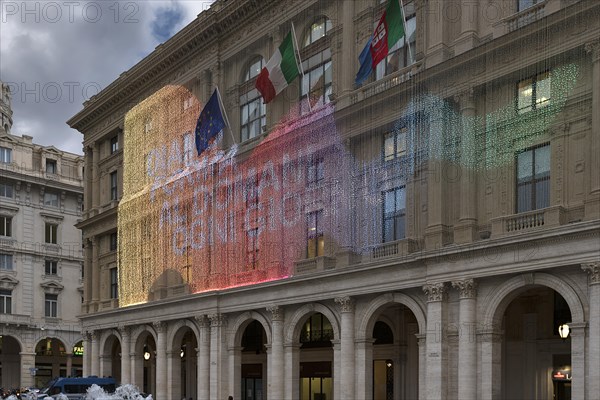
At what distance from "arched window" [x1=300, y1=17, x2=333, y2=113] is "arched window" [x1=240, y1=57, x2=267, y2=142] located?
12.0ft

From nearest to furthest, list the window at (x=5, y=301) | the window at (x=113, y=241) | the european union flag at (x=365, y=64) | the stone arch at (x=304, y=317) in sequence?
the european union flag at (x=365, y=64) → the stone arch at (x=304, y=317) → the window at (x=113, y=241) → the window at (x=5, y=301)

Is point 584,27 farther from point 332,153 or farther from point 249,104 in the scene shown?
point 249,104

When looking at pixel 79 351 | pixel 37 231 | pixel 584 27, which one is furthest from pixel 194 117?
pixel 79 351

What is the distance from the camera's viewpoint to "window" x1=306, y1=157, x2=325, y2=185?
38213mm

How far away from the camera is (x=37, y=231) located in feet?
255

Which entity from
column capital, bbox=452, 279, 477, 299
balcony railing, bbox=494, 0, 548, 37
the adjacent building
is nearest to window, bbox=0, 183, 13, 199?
the adjacent building

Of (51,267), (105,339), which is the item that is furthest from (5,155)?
(105,339)

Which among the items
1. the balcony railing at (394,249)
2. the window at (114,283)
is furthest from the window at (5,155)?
the balcony railing at (394,249)

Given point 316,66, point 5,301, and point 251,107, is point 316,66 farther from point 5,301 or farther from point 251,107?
point 5,301

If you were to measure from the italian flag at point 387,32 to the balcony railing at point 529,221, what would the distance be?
29.0 ft

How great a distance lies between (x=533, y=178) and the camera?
28.8 m

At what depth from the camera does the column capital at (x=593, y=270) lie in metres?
25.2

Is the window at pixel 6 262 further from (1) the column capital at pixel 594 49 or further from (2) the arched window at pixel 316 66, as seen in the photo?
(1) the column capital at pixel 594 49

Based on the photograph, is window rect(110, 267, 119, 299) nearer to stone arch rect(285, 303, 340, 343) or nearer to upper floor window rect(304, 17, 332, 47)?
stone arch rect(285, 303, 340, 343)
